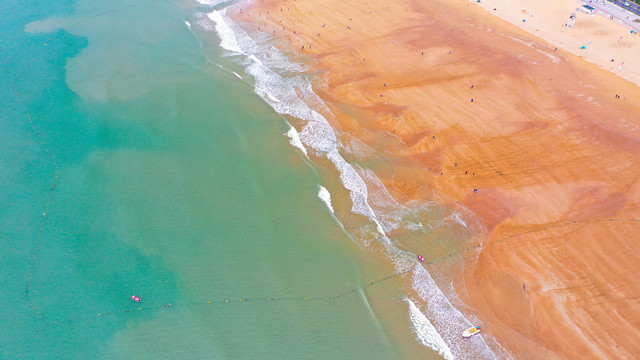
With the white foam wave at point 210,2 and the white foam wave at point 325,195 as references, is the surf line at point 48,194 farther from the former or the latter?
the white foam wave at point 210,2

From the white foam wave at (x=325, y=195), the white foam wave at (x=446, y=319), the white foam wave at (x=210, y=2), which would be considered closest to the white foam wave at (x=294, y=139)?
the white foam wave at (x=325, y=195)

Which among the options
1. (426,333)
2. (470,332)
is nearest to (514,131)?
(470,332)

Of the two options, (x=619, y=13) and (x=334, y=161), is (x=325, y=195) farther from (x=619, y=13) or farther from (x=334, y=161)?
(x=619, y=13)

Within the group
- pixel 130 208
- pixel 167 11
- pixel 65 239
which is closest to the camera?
pixel 65 239

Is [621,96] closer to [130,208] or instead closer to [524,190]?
[524,190]

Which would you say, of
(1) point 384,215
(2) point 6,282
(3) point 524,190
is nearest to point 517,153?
(3) point 524,190

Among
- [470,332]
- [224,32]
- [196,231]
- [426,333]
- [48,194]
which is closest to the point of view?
[470,332]
